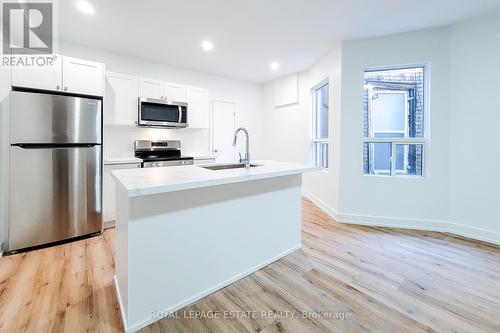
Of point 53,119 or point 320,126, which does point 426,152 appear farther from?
point 53,119

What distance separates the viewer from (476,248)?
8.56 feet

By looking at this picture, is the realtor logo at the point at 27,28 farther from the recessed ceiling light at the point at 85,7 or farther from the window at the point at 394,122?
the window at the point at 394,122

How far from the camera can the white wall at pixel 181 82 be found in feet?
12.0

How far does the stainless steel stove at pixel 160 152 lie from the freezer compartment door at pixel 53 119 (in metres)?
0.88

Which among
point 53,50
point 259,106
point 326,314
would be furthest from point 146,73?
point 326,314

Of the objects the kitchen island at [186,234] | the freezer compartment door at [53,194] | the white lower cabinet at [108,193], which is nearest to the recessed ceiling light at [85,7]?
the freezer compartment door at [53,194]

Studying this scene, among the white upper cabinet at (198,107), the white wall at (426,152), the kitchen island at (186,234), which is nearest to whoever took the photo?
the kitchen island at (186,234)

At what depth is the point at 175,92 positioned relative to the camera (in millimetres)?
4020

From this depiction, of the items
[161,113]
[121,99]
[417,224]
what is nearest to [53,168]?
[121,99]

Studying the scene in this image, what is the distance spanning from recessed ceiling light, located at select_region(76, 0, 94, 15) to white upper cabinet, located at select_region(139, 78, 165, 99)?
115 centimetres

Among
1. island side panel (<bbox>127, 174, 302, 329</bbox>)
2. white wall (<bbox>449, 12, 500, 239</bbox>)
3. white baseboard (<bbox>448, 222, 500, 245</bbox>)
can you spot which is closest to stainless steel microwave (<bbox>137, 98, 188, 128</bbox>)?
island side panel (<bbox>127, 174, 302, 329</bbox>)

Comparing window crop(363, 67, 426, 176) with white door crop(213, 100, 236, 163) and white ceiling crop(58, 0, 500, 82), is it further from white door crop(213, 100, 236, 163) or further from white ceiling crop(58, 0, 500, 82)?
white door crop(213, 100, 236, 163)

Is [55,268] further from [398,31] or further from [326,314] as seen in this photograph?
[398,31]

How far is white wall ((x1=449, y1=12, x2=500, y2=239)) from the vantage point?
2711 millimetres
